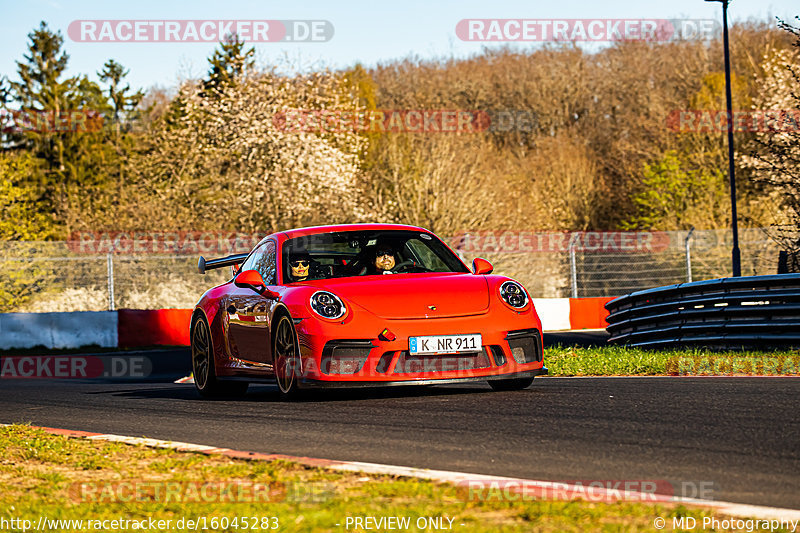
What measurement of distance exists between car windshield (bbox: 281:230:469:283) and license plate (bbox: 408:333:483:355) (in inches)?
56.3

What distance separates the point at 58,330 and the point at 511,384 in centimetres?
1617

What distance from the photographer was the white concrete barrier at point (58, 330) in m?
23.4

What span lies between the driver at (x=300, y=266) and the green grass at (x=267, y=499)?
3312mm

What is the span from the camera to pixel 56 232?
48.2 meters

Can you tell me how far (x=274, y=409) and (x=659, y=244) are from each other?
21.8 m

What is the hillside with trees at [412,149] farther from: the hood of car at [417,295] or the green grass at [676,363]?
the hood of car at [417,295]

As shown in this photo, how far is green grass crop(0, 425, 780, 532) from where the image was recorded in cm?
430

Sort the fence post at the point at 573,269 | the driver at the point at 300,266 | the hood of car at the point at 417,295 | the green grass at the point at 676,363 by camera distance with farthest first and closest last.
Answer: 1. the fence post at the point at 573,269
2. the green grass at the point at 676,363
3. the driver at the point at 300,266
4. the hood of car at the point at 417,295

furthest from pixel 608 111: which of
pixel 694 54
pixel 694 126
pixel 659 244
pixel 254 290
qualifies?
pixel 254 290

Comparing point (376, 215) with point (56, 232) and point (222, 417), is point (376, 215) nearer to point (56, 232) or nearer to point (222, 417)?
point (56, 232)

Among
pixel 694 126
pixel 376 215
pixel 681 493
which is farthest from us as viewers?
pixel 694 126

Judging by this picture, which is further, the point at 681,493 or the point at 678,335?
the point at 678,335
